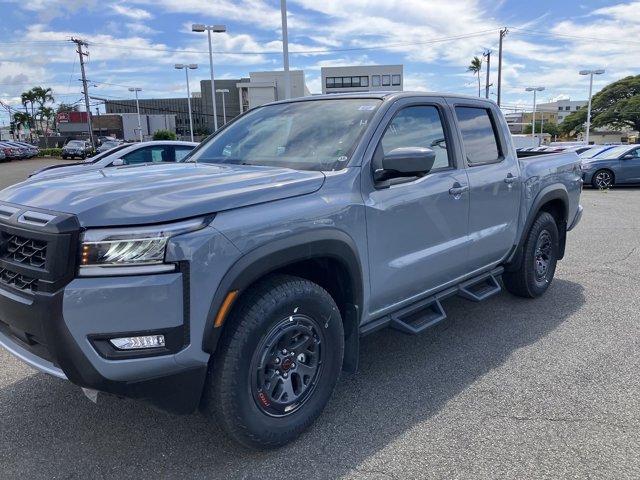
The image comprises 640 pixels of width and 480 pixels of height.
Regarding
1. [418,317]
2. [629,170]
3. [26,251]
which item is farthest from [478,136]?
[629,170]

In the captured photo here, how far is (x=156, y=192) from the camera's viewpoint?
97.1 inches

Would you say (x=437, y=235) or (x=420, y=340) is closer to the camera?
(x=437, y=235)

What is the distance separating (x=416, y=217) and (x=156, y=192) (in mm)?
1695

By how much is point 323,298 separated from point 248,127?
1725 mm

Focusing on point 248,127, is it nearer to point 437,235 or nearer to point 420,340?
point 437,235

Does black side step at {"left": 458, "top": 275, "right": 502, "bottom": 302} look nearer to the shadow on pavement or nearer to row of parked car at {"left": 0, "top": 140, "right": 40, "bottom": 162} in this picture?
the shadow on pavement

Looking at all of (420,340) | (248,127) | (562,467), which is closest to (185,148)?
(248,127)

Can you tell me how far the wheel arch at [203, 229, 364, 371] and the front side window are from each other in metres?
0.81

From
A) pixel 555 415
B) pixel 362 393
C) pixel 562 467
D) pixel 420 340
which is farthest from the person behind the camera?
pixel 420 340

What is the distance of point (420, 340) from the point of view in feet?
14.4

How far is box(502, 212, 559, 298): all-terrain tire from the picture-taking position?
506cm

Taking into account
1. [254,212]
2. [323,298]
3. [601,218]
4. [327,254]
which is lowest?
[601,218]

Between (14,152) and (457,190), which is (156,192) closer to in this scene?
(457,190)

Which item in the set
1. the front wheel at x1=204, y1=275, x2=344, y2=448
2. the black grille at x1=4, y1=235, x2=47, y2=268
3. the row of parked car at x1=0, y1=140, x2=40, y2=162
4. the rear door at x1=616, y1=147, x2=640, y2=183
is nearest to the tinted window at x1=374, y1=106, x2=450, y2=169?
the front wheel at x1=204, y1=275, x2=344, y2=448
